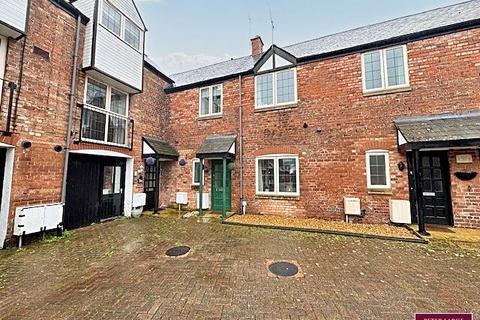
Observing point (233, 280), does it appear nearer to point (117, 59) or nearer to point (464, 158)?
point (464, 158)

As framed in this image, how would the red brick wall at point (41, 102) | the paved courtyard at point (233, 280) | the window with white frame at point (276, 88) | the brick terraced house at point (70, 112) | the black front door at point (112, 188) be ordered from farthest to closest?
the window with white frame at point (276, 88)
the black front door at point (112, 188)
the red brick wall at point (41, 102)
the brick terraced house at point (70, 112)
the paved courtyard at point (233, 280)

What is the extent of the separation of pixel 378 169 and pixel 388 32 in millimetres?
5774

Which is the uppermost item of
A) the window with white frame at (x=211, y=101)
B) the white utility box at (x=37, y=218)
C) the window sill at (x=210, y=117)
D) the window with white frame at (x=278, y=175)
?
the window with white frame at (x=211, y=101)

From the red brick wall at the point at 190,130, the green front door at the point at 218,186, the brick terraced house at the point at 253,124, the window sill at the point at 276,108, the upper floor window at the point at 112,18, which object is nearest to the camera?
the brick terraced house at the point at 253,124

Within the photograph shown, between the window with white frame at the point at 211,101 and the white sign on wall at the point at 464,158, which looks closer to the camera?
the white sign on wall at the point at 464,158

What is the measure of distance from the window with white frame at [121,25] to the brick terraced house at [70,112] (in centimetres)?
4

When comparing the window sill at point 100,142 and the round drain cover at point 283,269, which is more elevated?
the window sill at point 100,142

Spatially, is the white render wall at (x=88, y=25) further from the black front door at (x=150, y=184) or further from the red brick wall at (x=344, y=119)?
the red brick wall at (x=344, y=119)

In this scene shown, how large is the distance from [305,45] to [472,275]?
35.7ft

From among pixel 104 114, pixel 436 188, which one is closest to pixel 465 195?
pixel 436 188

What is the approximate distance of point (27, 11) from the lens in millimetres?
5965

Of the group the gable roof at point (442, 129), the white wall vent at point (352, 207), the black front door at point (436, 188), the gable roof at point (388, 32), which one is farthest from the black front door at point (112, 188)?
the black front door at point (436, 188)

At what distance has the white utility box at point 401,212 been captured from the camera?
23.7 ft

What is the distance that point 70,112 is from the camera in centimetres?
731
